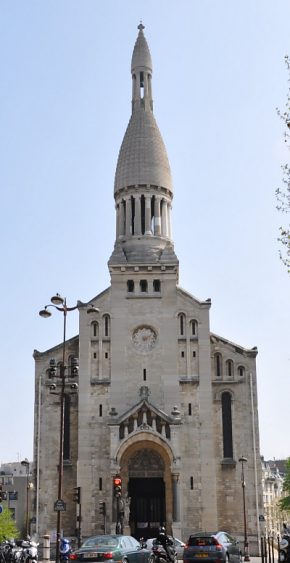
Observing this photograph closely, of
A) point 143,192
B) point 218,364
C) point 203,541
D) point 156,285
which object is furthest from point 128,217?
point 203,541

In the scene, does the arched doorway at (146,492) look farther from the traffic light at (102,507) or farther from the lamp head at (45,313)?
the lamp head at (45,313)

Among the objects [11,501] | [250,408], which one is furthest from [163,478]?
[11,501]

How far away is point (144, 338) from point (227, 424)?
7.56 m

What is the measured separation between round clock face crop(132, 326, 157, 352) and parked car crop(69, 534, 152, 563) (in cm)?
2698

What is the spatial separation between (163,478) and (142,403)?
197 inches

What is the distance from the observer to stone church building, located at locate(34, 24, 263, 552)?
148 ft

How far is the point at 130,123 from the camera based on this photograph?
54094mm

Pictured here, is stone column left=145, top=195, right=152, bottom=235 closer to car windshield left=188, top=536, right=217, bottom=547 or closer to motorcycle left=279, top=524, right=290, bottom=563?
car windshield left=188, top=536, right=217, bottom=547

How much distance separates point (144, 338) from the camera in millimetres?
48719

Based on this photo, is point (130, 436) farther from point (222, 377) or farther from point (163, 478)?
point (222, 377)

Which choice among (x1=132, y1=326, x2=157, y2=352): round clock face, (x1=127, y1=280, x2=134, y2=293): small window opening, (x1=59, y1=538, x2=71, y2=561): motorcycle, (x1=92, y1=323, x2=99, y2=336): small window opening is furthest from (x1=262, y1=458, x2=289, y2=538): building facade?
(x1=59, y1=538, x2=71, y2=561): motorcycle

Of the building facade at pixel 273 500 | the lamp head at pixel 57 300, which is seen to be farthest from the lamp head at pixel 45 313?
the building facade at pixel 273 500

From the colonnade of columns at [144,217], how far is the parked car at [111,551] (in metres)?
31.6

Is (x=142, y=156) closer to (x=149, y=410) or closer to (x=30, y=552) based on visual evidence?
(x=149, y=410)
